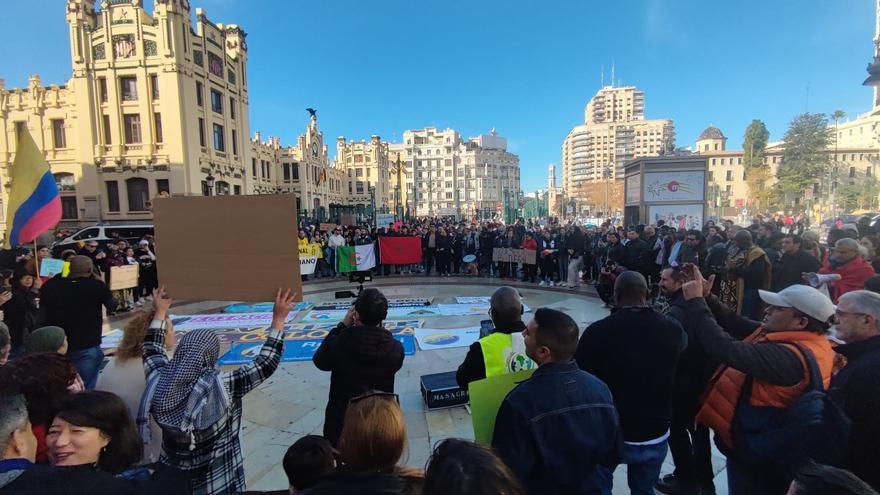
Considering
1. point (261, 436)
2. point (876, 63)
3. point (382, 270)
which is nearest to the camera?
point (261, 436)

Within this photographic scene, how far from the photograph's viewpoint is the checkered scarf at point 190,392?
2168 millimetres

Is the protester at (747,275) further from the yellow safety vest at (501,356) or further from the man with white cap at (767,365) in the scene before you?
the yellow safety vest at (501,356)

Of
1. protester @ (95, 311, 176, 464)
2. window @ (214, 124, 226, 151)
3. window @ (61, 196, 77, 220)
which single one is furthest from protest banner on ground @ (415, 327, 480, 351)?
window @ (61, 196, 77, 220)

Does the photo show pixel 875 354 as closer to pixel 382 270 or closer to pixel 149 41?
pixel 382 270

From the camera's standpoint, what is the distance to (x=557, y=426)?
6.48 feet

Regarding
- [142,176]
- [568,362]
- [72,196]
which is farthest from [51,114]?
[568,362]

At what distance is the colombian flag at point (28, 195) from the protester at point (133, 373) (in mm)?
4033

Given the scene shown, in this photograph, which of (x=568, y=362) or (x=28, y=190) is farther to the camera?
(x=28, y=190)

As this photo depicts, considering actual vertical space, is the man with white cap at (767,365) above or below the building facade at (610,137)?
below

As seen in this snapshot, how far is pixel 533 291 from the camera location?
12789 millimetres

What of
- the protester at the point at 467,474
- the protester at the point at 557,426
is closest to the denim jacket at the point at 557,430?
the protester at the point at 557,426

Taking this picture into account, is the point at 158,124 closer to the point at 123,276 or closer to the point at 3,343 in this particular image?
the point at 123,276

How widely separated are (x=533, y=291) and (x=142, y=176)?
3006 centimetres

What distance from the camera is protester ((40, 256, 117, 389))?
175 inches
